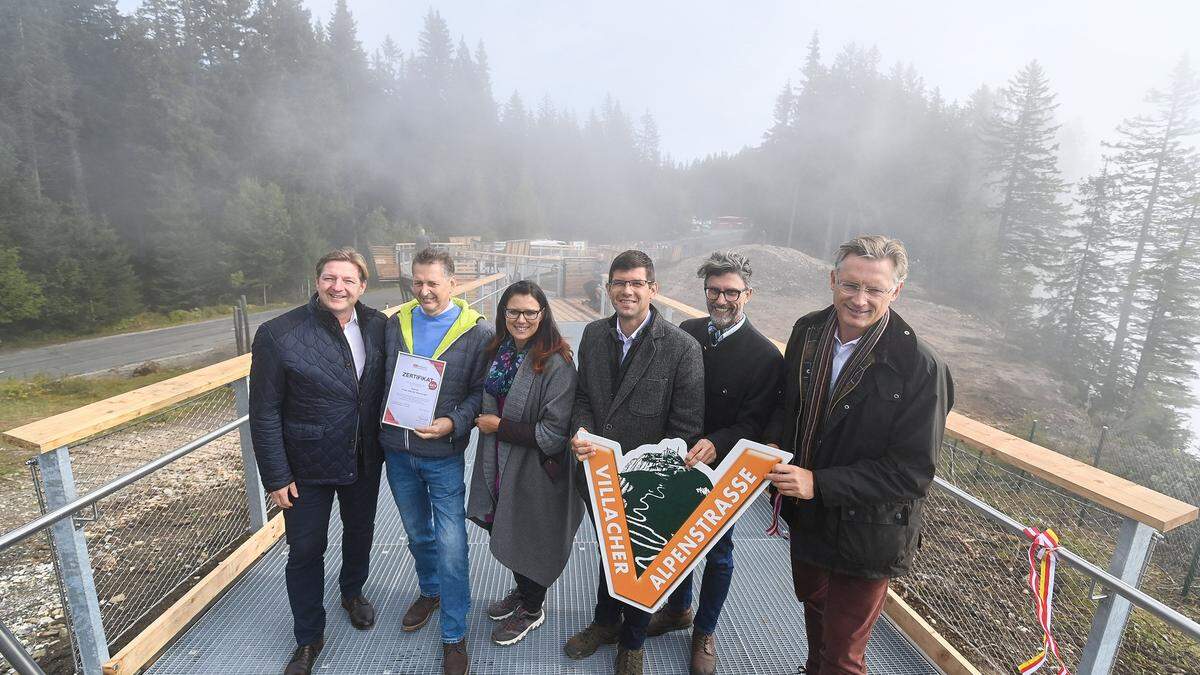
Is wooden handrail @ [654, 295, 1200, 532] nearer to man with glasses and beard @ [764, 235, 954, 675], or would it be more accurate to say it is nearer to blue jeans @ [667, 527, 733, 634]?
man with glasses and beard @ [764, 235, 954, 675]

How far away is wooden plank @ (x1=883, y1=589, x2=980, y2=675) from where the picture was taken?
2.20 metres

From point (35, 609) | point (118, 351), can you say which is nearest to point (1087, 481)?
point (35, 609)

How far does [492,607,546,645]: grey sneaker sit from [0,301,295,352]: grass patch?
3051cm

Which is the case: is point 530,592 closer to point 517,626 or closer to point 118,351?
point 517,626

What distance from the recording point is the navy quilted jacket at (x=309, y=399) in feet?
6.70

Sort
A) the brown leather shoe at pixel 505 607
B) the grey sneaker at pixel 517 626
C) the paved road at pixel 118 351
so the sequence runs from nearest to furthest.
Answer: the grey sneaker at pixel 517 626 < the brown leather shoe at pixel 505 607 < the paved road at pixel 118 351

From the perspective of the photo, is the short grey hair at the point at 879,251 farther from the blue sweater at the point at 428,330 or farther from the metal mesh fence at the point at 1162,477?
the metal mesh fence at the point at 1162,477

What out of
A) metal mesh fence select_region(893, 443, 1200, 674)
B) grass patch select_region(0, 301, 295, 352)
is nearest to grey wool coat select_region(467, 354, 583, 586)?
metal mesh fence select_region(893, 443, 1200, 674)

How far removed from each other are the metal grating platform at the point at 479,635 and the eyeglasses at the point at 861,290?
166 cm

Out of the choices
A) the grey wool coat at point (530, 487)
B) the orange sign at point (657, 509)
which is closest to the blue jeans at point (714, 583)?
the orange sign at point (657, 509)

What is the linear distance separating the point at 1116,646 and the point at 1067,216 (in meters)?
35.6

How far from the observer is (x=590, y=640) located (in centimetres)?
231

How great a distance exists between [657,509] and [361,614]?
1.49m

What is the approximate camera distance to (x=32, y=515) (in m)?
7.18
